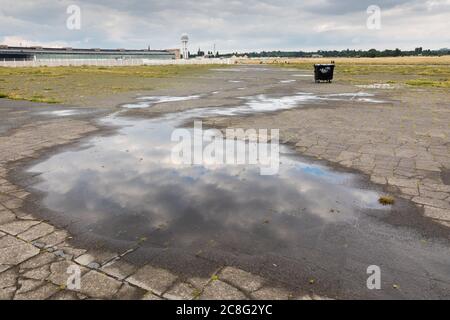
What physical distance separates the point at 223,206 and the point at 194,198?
53 cm

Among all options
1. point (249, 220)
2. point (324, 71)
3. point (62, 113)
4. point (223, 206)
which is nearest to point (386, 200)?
point (249, 220)

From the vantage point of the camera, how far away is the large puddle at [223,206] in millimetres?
3883

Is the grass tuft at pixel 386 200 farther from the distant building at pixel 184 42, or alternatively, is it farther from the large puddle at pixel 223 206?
the distant building at pixel 184 42

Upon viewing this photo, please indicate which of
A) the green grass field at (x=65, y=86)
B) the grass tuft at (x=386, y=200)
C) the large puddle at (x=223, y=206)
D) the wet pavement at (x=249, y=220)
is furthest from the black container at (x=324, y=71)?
the grass tuft at (x=386, y=200)

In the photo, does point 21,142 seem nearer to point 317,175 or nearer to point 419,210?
point 317,175

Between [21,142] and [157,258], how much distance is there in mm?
6915

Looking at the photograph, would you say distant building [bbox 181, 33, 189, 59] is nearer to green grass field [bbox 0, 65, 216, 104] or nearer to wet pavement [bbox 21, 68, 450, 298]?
green grass field [bbox 0, 65, 216, 104]

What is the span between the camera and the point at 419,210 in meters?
4.84

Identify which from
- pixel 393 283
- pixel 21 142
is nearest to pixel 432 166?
pixel 393 283

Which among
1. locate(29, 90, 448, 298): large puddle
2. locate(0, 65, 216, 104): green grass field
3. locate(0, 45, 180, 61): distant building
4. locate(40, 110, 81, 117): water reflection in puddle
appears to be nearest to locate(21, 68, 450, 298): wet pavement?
locate(29, 90, 448, 298): large puddle

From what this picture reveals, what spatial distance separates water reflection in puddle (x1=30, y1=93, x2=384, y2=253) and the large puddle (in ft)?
0.04

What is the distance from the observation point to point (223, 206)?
4.95 m

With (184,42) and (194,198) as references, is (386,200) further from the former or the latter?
(184,42)

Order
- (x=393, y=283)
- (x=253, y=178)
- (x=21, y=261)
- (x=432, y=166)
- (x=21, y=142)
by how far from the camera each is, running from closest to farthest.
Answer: (x=393, y=283), (x=21, y=261), (x=253, y=178), (x=432, y=166), (x=21, y=142)
